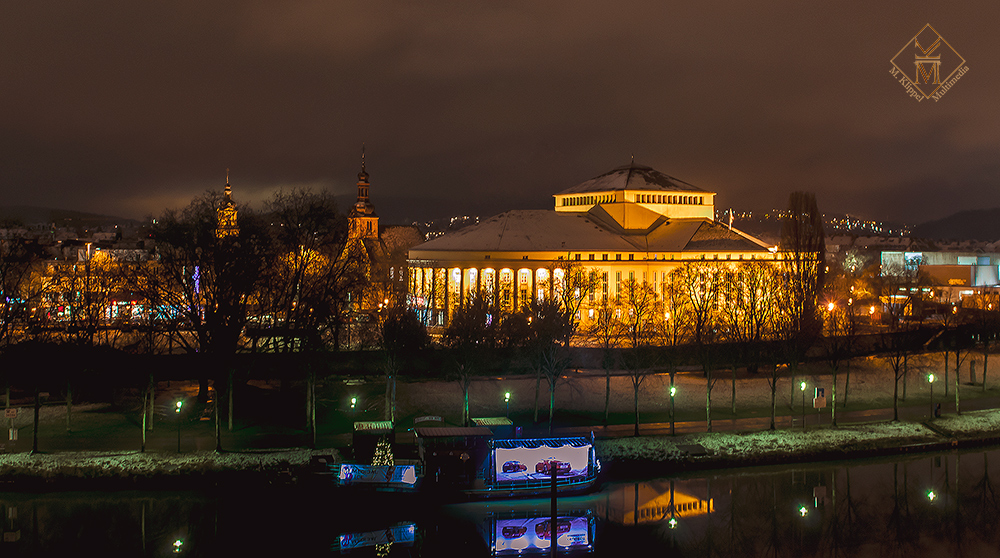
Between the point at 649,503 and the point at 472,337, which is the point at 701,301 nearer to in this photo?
the point at 472,337

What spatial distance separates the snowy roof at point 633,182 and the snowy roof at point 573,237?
8109 millimetres

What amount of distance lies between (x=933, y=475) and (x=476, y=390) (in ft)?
72.2

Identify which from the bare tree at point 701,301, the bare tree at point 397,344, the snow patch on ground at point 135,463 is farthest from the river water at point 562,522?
the bare tree at point 701,301

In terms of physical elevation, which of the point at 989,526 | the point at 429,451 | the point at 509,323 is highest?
the point at 509,323

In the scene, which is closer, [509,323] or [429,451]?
[429,451]

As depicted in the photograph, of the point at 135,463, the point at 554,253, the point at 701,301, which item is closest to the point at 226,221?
the point at 135,463

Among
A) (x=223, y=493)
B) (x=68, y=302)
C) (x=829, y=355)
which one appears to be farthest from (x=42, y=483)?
(x=829, y=355)

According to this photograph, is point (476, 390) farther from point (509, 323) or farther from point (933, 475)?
point (933, 475)

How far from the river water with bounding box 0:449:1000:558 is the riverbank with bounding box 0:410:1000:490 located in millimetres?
904

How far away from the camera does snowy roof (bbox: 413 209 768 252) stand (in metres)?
80.8

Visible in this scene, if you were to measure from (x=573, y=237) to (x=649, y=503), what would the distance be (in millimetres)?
52775

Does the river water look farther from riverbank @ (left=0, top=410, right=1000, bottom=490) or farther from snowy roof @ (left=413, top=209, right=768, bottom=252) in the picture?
snowy roof @ (left=413, top=209, right=768, bottom=252)

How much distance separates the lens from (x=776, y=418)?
41.9 meters

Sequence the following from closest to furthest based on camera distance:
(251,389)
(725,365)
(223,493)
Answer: (223,493), (251,389), (725,365)
